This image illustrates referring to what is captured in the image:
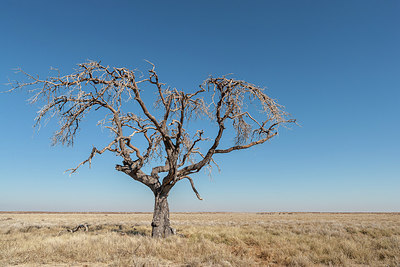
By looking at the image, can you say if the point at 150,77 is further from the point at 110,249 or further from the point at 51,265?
the point at 51,265

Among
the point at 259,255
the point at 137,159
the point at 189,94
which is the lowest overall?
the point at 259,255

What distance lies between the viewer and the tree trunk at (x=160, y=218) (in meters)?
10.4

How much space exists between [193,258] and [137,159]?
5479 mm

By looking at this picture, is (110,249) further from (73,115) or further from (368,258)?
(368,258)

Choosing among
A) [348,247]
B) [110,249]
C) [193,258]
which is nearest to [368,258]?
[348,247]

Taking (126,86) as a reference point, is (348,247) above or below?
below

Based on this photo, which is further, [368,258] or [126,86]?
[126,86]

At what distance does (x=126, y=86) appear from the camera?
9477 millimetres

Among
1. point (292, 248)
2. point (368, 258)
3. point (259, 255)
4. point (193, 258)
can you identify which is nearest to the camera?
point (193, 258)

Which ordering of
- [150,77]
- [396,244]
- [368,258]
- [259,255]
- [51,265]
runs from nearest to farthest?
[51,265], [368,258], [259,255], [396,244], [150,77]

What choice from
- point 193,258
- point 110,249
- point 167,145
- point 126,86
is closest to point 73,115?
point 126,86

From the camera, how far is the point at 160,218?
1055 centimetres

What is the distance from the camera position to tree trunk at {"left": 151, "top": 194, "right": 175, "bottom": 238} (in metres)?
10.4

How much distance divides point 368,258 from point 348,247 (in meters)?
1.06
